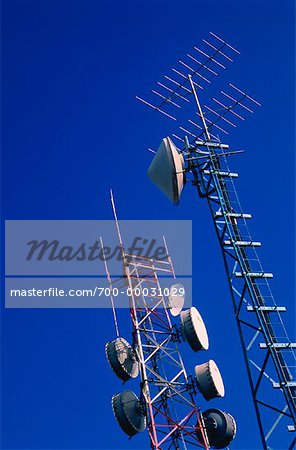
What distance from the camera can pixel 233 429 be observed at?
90.9ft

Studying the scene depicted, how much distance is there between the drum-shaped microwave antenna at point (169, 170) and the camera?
23.8m

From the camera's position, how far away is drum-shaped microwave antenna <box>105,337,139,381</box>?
28.5m

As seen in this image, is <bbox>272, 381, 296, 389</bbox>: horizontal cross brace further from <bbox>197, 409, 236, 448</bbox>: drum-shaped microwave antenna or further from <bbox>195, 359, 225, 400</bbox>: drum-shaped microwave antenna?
<bbox>197, 409, 236, 448</bbox>: drum-shaped microwave antenna

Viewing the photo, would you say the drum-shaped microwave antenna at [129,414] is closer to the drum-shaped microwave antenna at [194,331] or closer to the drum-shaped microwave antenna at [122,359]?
the drum-shaped microwave antenna at [122,359]

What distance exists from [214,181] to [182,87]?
5407mm

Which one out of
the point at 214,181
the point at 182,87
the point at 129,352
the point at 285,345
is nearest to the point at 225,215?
the point at 214,181

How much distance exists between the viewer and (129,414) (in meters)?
27.5

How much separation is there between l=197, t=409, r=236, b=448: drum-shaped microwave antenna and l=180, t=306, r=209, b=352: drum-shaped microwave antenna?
3249mm

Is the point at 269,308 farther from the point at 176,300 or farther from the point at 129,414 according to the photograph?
the point at 176,300

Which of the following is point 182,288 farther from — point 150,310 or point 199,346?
point 199,346

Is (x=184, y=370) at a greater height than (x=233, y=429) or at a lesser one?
greater

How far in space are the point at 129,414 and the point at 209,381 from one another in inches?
152

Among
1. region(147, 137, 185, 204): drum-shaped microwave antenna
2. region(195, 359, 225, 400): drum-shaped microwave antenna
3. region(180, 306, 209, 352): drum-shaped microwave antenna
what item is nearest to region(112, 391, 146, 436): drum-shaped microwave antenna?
region(195, 359, 225, 400): drum-shaped microwave antenna

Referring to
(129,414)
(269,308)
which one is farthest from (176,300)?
(269,308)
